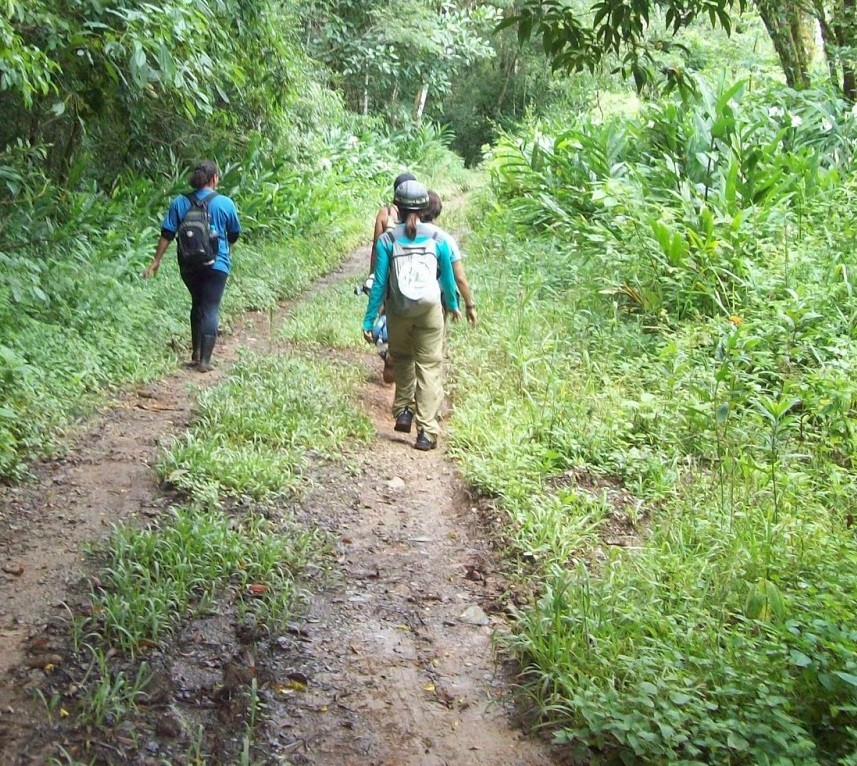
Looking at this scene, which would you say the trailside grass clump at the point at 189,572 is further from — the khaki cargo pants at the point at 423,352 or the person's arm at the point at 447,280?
the person's arm at the point at 447,280

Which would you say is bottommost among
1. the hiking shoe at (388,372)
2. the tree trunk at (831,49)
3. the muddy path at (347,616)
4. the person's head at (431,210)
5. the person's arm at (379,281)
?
the muddy path at (347,616)

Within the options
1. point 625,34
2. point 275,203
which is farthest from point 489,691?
point 275,203

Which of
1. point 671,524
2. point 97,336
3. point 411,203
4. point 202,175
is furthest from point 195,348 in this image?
point 671,524

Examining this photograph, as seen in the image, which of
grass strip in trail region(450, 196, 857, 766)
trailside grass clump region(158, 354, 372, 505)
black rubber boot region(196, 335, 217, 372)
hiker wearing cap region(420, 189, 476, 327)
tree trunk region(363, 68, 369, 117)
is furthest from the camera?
tree trunk region(363, 68, 369, 117)

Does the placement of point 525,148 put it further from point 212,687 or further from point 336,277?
point 212,687

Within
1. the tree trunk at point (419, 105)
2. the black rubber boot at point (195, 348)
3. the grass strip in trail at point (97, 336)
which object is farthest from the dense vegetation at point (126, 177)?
the tree trunk at point (419, 105)

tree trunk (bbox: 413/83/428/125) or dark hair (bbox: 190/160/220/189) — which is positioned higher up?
tree trunk (bbox: 413/83/428/125)

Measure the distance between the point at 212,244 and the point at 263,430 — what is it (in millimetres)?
2264

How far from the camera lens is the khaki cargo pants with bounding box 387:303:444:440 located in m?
6.51

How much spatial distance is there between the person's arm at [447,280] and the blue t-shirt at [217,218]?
220 centimetres

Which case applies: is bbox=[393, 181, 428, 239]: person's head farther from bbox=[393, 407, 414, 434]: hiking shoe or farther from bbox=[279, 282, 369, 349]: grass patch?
bbox=[279, 282, 369, 349]: grass patch

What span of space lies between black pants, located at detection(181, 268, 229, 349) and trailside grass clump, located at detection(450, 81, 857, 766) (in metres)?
2.26

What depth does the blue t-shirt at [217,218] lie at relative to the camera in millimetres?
7648

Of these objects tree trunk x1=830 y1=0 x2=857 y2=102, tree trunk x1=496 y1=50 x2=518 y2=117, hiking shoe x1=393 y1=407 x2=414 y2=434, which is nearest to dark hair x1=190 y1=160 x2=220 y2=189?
hiking shoe x1=393 y1=407 x2=414 y2=434
